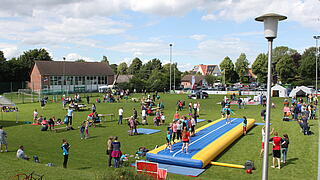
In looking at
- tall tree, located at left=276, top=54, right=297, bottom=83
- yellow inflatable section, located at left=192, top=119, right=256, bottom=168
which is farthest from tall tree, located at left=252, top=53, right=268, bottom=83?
yellow inflatable section, located at left=192, top=119, right=256, bottom=168

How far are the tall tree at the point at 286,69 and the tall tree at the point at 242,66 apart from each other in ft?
56.3

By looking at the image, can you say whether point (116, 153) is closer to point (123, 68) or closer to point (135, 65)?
point (135, 65)

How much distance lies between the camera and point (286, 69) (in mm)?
84438

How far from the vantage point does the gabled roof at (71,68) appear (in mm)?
65081

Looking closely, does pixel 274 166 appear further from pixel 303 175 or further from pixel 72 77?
pixel 72 77

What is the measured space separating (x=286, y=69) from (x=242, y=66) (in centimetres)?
2006

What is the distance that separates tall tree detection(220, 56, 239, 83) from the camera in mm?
95188

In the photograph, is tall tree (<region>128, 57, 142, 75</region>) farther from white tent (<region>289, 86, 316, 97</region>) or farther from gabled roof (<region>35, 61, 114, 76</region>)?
white tent (<region>289, 86, 316, 97</region>)

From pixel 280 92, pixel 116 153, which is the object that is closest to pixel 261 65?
pixel 280 92

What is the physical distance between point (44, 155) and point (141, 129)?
8246 millimetres

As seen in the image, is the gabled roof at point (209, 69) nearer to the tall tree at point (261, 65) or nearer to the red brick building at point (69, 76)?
the tall tree at point (261, 65)

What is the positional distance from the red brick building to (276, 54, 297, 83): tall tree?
48.8 meters

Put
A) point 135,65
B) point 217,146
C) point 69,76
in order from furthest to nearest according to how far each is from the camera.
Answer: point 135,65
point 69,76
point 217,146

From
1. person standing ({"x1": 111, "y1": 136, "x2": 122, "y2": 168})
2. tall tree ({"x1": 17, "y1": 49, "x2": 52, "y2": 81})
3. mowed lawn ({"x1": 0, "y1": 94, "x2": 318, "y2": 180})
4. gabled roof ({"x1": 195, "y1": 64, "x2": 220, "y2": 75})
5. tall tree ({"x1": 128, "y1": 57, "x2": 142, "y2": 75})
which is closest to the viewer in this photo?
mowed lawn ({"x1": 0, "y1": 94, "x2": 318, "y2": 180})
